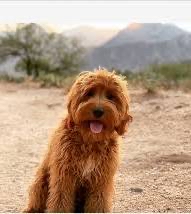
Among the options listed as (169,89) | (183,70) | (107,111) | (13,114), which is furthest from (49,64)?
(107,111)

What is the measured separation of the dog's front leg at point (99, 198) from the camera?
21.8ft

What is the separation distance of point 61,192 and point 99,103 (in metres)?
1.03

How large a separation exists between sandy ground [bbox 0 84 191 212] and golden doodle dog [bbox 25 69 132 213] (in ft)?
4.00

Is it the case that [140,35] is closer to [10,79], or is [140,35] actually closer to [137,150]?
[10,79]

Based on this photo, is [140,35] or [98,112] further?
[140,35]

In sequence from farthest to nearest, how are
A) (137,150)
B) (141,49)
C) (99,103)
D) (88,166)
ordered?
1. (141,49)
2. (137,150)
3. (88,166)
4. (99,103)

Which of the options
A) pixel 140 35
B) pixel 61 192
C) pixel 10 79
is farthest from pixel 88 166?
pixel 10 79

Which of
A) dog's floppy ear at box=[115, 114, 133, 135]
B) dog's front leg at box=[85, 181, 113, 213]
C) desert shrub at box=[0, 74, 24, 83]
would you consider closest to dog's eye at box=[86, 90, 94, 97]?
dog's floppy ear at box=[115, 114, 133, 135]

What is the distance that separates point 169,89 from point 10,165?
9796 mm

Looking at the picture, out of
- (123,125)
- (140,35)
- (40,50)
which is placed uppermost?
(123,125)

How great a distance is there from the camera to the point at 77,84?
6.29 m

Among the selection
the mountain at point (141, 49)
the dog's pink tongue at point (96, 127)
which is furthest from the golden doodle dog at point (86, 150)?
the mountain at point (141, 49)

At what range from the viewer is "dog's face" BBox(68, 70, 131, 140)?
240 inches

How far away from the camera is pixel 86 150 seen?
650cm
